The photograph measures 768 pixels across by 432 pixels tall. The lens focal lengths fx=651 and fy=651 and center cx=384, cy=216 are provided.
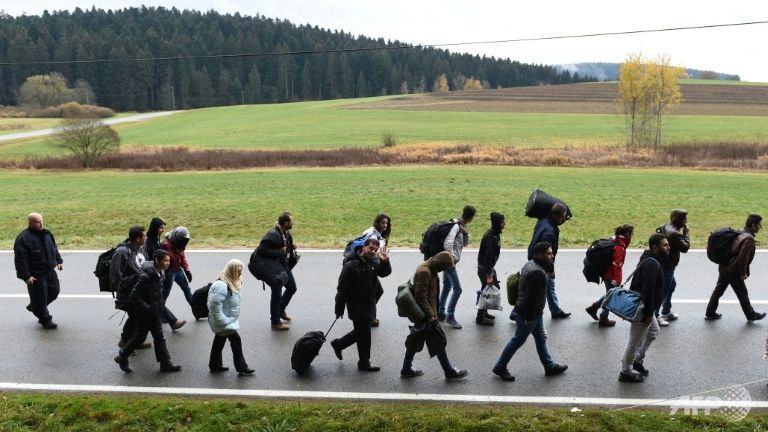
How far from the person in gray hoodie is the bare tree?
33.9m

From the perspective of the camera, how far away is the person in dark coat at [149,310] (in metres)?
6.96

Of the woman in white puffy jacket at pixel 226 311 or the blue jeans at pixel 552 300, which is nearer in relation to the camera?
the woman in white puffy jacket at pixel 226 311

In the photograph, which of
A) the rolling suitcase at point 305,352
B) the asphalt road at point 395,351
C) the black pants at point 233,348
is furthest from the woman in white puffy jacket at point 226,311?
the rolling suitcase at point 305,352

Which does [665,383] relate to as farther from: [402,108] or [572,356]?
[402,108]

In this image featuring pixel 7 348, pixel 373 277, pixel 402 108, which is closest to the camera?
pixel 373 277

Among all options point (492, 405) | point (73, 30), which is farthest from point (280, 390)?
point (73, 30)

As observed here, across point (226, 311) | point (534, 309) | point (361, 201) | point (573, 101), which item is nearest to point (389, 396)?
point (534, 309)

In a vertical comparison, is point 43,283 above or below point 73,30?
below

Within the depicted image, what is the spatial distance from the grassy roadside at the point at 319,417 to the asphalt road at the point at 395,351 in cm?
59

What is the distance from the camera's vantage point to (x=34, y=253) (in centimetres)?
852

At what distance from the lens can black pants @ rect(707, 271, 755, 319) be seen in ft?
27.1

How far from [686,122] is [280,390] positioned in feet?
211

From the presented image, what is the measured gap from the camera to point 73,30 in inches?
5034

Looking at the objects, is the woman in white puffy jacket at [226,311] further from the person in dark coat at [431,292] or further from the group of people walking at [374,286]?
the person in dark coat at [431,292]
